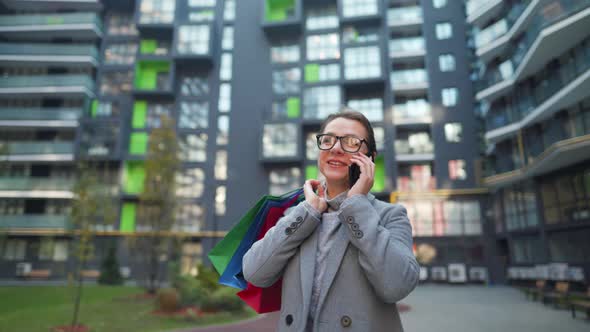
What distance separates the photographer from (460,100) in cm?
3341

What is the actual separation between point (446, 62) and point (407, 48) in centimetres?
386

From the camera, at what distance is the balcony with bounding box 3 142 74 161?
35.3m

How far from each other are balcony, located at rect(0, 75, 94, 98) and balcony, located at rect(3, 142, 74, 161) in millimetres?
5452

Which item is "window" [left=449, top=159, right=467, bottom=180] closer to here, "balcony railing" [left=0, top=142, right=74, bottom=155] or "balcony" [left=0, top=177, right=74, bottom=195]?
"balcony" [left=0, top=177, right=74, bottom=195]

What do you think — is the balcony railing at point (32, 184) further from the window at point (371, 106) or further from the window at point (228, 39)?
the window at point (371, 106)

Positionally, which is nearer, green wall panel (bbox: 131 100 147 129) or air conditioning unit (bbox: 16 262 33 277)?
air conditioning unit (bbox: 16 262 33 277)

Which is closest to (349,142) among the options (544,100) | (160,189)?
(160,189)

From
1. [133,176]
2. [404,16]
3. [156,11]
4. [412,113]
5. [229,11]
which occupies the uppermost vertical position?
[229,11]

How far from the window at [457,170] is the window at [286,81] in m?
16.3

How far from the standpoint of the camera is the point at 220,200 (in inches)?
1435

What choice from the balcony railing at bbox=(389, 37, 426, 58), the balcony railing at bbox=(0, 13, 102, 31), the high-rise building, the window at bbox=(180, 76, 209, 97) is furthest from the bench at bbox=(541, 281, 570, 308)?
the balcony railing at bbox=(0, 13, 102, 31)

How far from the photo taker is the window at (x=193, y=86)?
38.9 meters

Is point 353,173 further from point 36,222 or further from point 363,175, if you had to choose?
point 36,222

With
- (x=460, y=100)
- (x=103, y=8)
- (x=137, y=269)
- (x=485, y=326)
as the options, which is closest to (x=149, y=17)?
(x=103, y=8)
